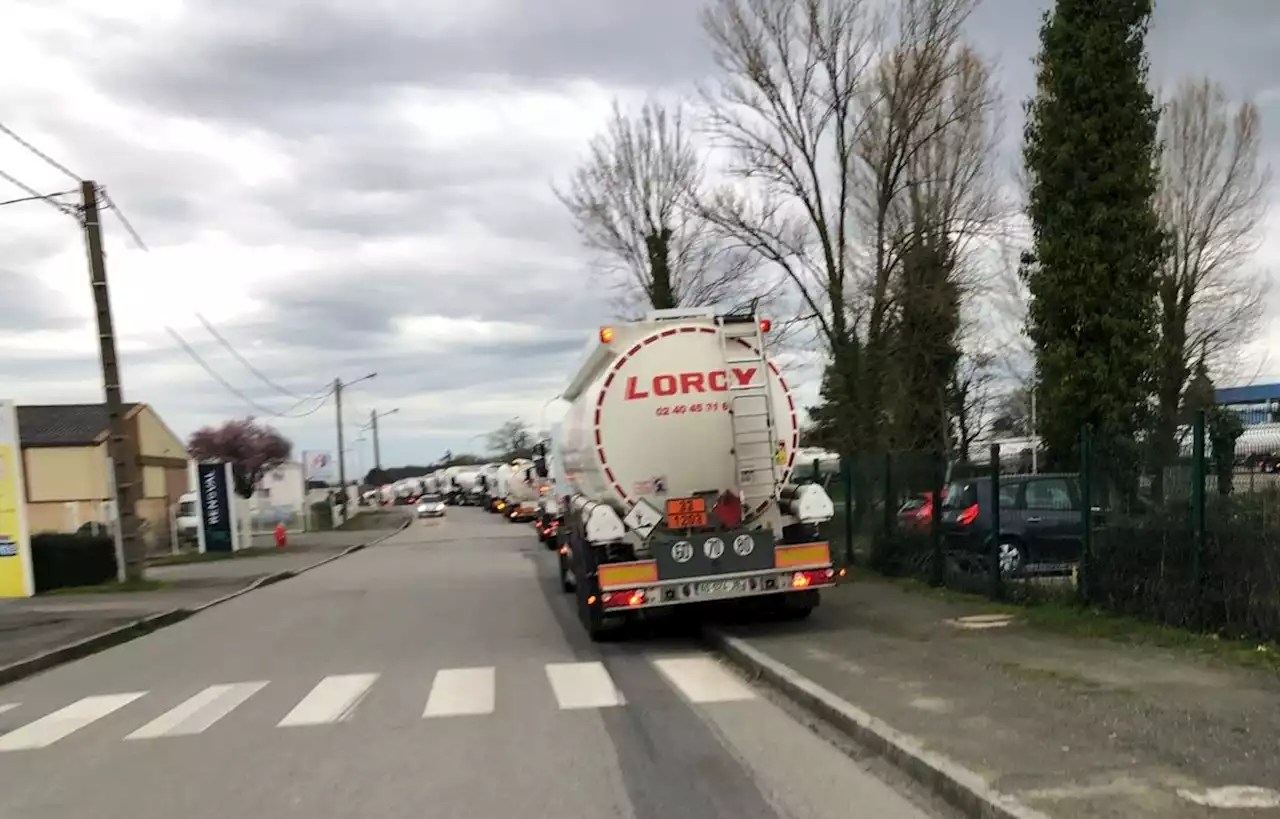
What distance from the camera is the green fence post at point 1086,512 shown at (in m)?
11.9

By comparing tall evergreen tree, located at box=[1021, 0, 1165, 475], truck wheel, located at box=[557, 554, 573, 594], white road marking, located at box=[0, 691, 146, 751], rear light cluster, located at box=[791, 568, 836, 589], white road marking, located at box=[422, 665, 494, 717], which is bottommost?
truck wheel, located at box=[557, 554, 573, 594]

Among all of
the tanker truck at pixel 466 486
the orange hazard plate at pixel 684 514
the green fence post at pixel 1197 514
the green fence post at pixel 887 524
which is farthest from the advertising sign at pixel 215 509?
the tanker truck at pixel 466 486

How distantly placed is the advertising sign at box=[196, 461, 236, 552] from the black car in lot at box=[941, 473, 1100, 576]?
30434 mm

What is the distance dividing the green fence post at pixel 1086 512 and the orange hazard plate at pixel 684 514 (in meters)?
3.96

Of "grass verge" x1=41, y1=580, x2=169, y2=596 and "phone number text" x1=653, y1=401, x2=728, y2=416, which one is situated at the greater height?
"phone number text" x1=653, y1=401, x2=728, y2=416

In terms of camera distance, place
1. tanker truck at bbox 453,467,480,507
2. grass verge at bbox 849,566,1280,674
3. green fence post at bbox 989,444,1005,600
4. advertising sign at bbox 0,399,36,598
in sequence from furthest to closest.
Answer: tanker truck at bbox 453,467,480,507 < advertising sign at bbox 0,399,36,598 < green fence post at bbox 989,444,1005,600 < grass verge at bbox 849,566,1280,674

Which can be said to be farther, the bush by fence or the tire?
the bush by fence

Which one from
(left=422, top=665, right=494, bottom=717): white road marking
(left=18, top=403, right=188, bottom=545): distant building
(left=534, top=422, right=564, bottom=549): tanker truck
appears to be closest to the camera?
(left=422, top=665, right=494, bottom=717): white road marking

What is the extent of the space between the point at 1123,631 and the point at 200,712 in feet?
26.8

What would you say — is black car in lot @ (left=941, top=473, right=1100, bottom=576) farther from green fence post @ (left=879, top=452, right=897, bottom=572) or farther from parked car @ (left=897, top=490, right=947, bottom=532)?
green fence post @ (left=879, top=452, right=897, bottom=572)

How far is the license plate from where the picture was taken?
12.3 metres

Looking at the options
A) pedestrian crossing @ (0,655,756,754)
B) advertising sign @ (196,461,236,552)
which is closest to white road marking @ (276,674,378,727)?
pedestrian crossing @ (0,655,756,754)

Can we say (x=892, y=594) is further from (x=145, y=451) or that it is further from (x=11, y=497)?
(x=145, y=451)

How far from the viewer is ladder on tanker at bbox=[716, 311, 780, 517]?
502 inches
